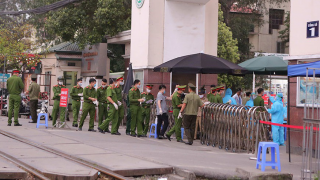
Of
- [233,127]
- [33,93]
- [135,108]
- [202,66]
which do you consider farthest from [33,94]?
[233,127]

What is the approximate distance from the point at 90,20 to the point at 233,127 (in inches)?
633

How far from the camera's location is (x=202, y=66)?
16.3 metres

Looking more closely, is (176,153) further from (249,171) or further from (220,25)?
(220,25)

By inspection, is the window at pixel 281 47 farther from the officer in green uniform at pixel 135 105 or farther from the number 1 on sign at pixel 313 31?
the number 1 on sign at pixel 313 31

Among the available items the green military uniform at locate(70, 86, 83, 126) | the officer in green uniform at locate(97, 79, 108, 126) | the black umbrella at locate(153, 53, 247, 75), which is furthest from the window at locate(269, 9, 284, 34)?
the officer in green uniform at locate(97, 79, 108, 126)

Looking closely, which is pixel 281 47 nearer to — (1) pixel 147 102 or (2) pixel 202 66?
(2) pixel 202 66

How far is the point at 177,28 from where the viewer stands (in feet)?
69.1

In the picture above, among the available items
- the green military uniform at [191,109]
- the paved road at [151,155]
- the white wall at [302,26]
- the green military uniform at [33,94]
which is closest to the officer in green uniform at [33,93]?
the green military uniform at [33,94]

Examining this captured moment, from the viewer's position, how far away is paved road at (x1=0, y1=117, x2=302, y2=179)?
1024cm

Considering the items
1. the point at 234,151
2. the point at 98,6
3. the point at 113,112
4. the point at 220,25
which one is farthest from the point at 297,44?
the point at 220,25

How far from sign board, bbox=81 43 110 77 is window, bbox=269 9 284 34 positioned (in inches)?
838

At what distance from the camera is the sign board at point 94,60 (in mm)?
27348

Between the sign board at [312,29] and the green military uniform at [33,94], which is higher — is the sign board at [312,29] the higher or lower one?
the higher one

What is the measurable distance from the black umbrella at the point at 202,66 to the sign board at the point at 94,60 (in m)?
10.8
